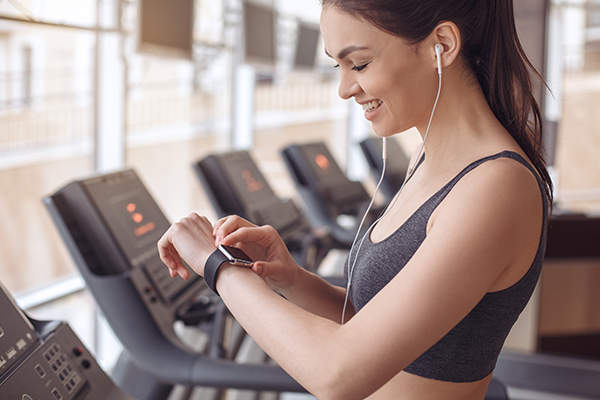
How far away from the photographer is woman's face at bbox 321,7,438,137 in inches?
33.8

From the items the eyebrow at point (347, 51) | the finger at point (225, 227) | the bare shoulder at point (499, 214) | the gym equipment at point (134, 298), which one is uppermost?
the eyebrow at point (347, 51)

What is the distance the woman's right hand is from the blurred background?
554 millimetres

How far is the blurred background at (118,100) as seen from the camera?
2.66 m

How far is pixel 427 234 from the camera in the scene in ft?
2.69

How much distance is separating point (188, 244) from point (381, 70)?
0.41 meters

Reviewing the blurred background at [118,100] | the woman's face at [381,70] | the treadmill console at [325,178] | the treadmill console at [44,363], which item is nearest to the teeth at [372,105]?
the woman's face at [381,70]

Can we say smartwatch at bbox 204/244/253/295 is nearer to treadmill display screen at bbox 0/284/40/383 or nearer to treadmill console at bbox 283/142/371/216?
treadmill display screen at bbox 0/284/40/383

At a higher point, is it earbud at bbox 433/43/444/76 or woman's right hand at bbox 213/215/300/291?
earbud at bbox 433/43/444/76

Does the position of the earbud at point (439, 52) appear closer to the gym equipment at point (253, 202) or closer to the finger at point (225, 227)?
the finger at point (225, 227)

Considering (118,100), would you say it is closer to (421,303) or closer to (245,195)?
(245,195)

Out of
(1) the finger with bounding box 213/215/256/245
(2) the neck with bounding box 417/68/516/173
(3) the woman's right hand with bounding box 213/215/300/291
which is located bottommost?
(3) the woman's right hand with bounding box 213/215/300/291

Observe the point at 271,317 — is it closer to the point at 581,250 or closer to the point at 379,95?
the point at 379,95

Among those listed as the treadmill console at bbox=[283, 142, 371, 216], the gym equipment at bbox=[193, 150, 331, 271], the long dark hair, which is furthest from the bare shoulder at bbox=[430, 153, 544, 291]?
the treadmill console at bbox=[283, 142, 371, 216]

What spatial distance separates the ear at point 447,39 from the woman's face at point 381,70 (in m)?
0.02
